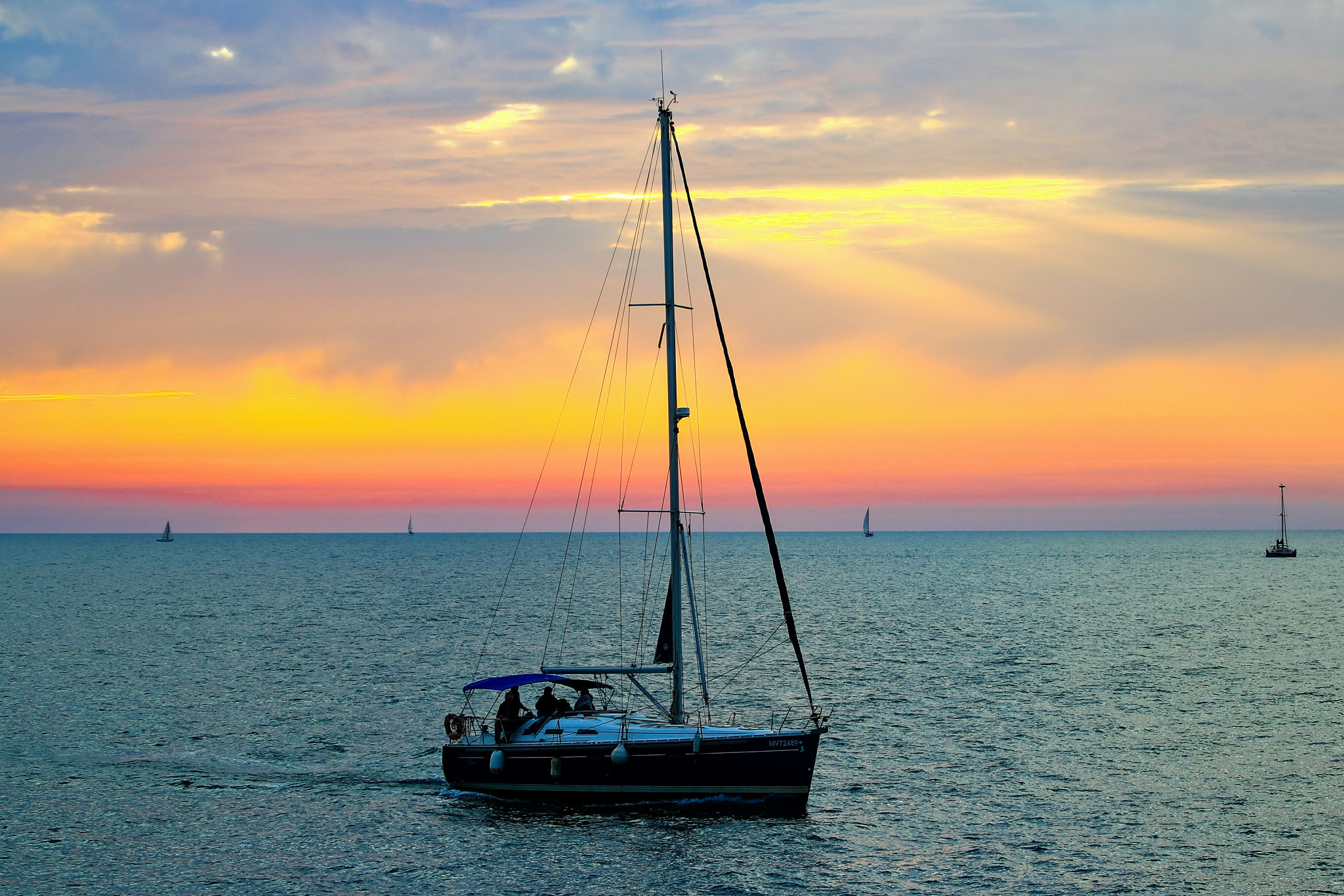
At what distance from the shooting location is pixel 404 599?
14150 cm

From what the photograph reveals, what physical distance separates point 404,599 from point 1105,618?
252 ft

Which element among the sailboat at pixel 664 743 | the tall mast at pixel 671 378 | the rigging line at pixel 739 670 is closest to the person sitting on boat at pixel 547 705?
the sailboat at pixel 664 743

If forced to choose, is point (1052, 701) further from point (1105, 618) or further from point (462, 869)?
point (1105, 618)

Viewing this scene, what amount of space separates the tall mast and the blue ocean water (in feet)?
20.1

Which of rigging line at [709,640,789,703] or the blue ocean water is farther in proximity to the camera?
rigging line at [709,640,789,703]

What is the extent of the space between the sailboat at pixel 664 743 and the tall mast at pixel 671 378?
4 cm

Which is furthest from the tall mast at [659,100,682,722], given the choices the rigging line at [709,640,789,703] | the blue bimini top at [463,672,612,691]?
the rigging line at [709,640,789,703]

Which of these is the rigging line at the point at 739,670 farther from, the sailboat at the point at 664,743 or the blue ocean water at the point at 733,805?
the sailboat at the point at 664,743

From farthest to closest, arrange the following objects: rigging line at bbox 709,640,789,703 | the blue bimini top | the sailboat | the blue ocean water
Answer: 1. rigging line at bbox 709,640,789,703
2. the blue bimini top
3. the sailboat
4. the blue ocean water

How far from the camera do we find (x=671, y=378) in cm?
3709

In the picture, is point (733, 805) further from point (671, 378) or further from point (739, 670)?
point (739, 670)

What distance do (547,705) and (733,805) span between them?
7023 mm

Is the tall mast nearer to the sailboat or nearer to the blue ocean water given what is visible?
the sailboat

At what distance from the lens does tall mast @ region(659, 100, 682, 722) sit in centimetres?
3716
